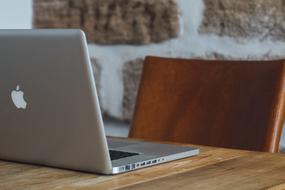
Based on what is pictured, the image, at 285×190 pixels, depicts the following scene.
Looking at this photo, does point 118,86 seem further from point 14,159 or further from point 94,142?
point 94,142

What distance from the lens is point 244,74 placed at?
1.20 meters

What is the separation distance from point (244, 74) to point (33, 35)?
1.71ft

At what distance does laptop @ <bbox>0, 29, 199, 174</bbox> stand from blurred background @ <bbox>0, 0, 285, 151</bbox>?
67 centimetres

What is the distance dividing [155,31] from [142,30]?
0.04m

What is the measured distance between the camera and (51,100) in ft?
2.58

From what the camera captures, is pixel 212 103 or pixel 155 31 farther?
pixel 155 31

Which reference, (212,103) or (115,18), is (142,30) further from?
(212,103)

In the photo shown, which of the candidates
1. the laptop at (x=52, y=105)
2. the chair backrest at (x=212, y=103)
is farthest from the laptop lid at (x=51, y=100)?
the chair backrest at (x=212, y=103)

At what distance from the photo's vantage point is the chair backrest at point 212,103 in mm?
1146

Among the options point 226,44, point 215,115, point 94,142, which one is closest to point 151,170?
point 94,142

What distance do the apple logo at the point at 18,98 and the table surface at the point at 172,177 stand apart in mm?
79

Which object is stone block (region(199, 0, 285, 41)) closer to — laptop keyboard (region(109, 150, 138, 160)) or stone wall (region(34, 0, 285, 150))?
stone wall (region(34, 0, 285, 150))

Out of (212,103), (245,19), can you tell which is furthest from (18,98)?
(245,19)

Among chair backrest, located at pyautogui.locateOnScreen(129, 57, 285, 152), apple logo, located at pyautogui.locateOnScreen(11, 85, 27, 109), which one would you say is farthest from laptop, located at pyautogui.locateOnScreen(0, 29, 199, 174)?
chair backrest, located at pyautogui.locateOnScreen(129, 57, 285, 152)
